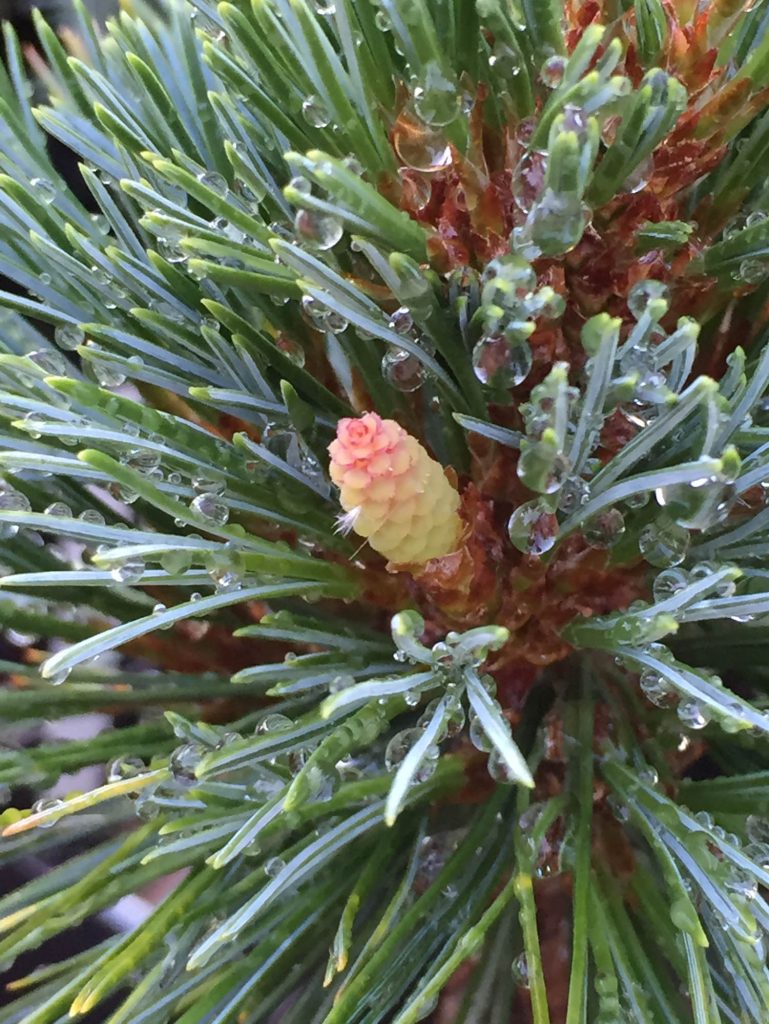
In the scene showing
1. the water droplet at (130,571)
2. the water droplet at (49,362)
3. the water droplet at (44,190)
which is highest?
the water droplet at (44,190)

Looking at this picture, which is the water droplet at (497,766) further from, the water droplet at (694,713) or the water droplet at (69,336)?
the water droplet at (69,336)

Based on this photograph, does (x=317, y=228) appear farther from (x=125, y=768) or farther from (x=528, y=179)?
(x=125, y=768)

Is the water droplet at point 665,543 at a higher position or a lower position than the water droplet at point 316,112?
lower

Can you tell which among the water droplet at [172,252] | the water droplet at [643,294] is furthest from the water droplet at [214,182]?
the water droplet at [643,294]

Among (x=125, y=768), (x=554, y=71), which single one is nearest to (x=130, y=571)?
(x=125, y=768)

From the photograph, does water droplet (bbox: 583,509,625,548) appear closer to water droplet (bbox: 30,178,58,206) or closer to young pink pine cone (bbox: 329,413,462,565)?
young pink pine cone (bbox: 329,413,462,565)

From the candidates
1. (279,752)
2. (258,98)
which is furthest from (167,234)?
(279,752)
